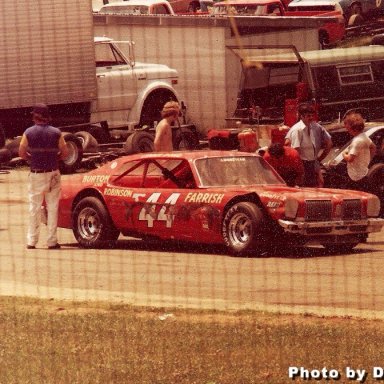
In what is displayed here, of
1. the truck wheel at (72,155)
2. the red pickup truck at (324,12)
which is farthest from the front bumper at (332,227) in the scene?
the red pickup truck at (324,12)

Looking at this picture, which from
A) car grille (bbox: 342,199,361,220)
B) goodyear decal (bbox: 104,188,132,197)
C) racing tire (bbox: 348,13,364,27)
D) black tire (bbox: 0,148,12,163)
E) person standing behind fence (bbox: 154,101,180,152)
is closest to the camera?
car grille (bbox: 342,199,361,220)

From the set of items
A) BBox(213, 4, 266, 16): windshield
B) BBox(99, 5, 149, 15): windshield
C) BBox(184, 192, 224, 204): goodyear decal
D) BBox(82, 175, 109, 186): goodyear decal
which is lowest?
BBox(184, 192, 224, 204): goodyear decal

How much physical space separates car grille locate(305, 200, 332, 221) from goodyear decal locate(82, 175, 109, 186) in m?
2.63

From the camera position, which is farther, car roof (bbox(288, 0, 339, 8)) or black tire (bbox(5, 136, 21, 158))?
car roof (bbox(288, 0, 339, 8))

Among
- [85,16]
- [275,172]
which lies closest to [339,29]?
[85,16]

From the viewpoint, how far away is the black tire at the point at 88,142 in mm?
26250

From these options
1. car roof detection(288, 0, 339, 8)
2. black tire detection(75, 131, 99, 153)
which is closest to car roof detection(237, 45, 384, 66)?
black tire detection(75, 131, 99, 153)

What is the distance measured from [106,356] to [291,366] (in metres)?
1.25

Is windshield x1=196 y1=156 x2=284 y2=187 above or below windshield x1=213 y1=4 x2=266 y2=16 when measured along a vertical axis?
below

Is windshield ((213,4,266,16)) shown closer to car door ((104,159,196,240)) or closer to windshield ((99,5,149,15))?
windshield ((99,5,149,15))

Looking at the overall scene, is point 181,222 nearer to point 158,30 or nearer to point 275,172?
point 275,172

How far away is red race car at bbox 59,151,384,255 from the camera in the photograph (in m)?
15.1

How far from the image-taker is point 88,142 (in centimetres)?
2625

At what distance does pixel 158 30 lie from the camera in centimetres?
3269
